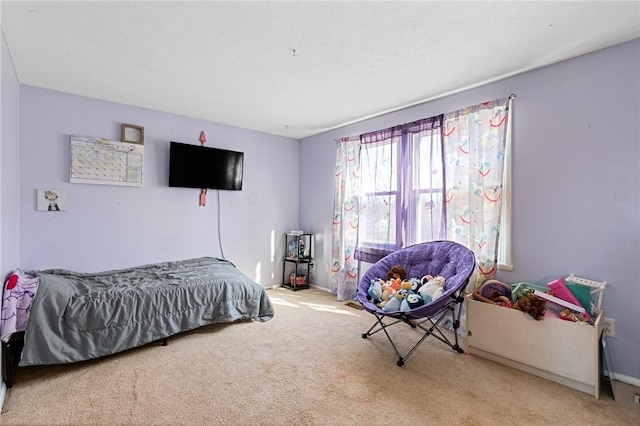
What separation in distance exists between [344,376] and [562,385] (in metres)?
1.49

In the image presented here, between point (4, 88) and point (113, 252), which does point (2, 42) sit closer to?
point (4, 88)

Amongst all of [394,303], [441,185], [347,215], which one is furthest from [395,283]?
[347,215]

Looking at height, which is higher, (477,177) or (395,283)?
(477,177)

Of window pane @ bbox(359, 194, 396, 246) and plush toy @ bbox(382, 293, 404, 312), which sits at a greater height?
window pane @ bbox(359, 194, 396, 246)

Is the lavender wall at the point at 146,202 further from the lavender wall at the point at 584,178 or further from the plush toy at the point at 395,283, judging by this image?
the lavender wall at the point at 584,178

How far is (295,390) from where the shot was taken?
77.3 inches

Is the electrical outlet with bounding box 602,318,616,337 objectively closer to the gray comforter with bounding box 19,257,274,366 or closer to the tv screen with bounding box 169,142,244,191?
the gray comforter with bounding box 19,257,274,366

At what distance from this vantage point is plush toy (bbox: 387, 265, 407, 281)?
287 cm

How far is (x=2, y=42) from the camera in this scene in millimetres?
2027

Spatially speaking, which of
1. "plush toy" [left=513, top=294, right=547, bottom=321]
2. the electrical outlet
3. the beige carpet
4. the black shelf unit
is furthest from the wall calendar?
the electrical outlet

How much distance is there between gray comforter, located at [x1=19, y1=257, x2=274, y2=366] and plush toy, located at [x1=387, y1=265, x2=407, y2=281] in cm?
136

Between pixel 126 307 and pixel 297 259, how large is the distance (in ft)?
7.93

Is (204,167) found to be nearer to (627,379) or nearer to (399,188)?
(399,188)

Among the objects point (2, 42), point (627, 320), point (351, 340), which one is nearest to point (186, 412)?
point (351, 340)
